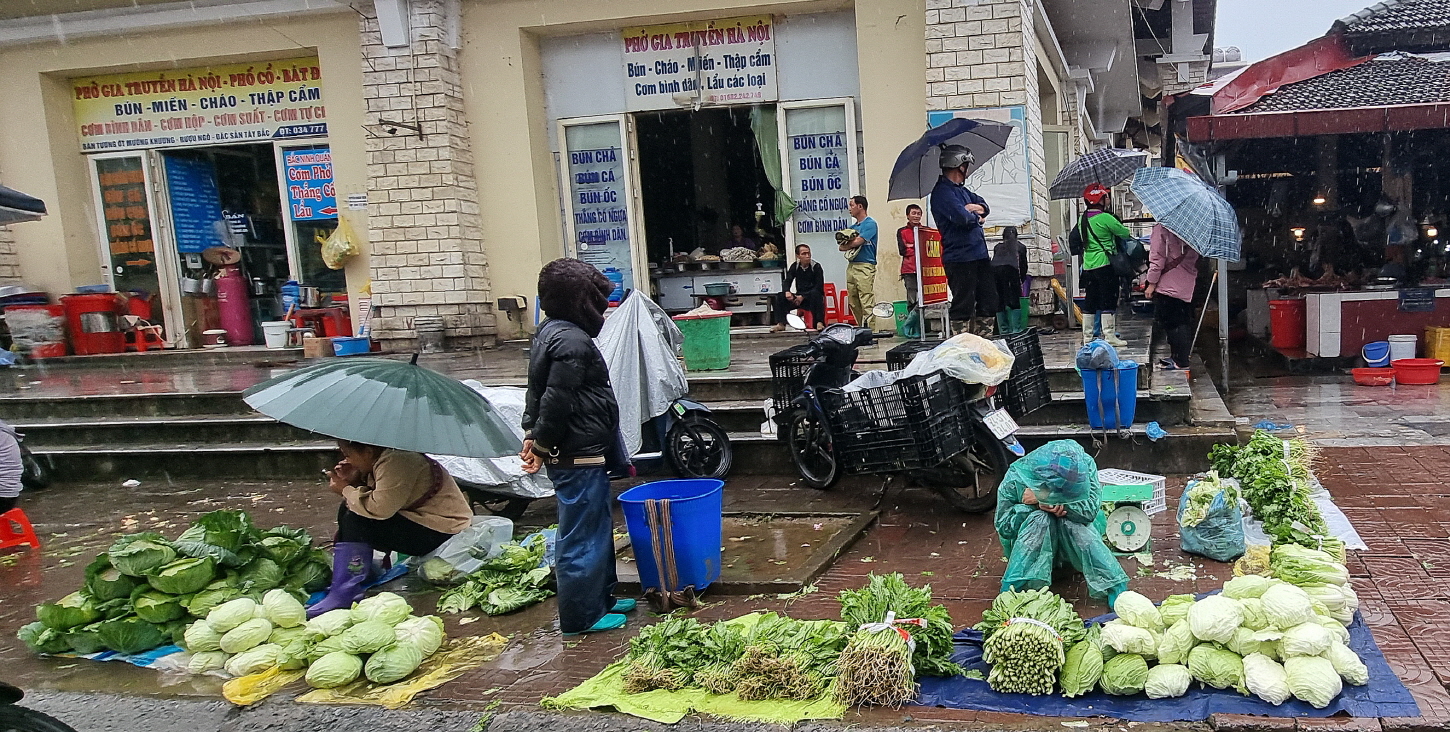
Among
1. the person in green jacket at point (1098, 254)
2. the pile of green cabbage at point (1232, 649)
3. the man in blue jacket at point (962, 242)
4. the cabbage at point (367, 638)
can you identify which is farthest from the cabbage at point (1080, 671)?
the person in green jacket at point (1098, 254)

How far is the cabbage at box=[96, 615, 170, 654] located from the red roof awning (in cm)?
1120

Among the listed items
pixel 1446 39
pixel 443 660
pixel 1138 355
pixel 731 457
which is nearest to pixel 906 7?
pixel 1138 355

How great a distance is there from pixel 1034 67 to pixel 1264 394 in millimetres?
4701

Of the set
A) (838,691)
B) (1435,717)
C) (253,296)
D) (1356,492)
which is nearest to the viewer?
(1435,717)

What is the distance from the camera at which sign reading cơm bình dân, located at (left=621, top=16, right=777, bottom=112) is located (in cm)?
1245

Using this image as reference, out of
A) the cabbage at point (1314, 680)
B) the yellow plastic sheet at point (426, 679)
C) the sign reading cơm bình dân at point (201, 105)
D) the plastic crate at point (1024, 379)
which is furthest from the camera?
the sign reading cơm bình dân at point (201, 105)

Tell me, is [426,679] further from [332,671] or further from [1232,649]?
[1232,649]

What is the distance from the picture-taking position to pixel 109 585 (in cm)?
509

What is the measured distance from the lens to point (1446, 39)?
44.6ft

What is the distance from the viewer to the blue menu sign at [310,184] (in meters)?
13.9

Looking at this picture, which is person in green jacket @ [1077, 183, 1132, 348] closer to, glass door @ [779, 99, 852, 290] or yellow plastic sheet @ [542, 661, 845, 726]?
glass door @ [779, 99, 852, 290]

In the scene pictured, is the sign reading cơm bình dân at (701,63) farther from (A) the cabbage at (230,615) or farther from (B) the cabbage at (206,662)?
(B) the cabbage at (206,662)

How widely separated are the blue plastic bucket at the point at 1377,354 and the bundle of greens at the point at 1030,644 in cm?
856

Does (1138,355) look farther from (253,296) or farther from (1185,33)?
(1185,33)
